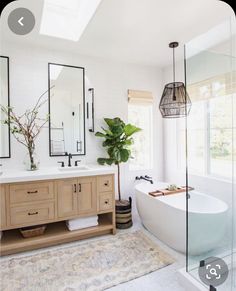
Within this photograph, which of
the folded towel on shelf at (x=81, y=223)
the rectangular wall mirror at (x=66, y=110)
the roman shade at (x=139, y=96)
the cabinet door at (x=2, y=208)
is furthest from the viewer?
the roman shade at (x=139, y=96)

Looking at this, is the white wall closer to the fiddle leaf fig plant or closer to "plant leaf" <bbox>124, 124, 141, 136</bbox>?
the fiddle leaf fig plant

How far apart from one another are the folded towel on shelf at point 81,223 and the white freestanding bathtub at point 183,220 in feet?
2.35

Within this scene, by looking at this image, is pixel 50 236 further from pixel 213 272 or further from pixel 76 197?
pixel 213 272

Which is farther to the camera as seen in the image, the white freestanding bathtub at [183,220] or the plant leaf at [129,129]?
the plant leaf at [129,129]

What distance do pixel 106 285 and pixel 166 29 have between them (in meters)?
2.89

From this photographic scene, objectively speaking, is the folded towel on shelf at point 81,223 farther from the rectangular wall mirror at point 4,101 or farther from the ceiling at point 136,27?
the ceiling at point 136,27

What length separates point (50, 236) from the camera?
98.9 inches

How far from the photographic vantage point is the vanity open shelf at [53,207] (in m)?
2.30

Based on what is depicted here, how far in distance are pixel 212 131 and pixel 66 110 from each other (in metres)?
2.22

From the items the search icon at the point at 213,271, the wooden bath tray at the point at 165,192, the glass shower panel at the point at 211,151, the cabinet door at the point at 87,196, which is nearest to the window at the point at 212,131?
the glass shower panel at the point at 211,151

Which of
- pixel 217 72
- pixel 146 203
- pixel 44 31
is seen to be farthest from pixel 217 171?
pixel 44 31

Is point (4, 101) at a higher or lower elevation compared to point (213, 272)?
higher

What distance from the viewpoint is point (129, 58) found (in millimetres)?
3332

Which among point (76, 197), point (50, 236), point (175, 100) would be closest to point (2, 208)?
point (50, 236)
